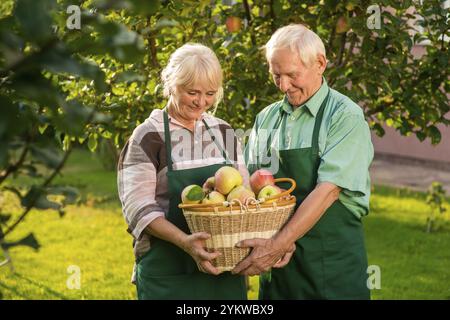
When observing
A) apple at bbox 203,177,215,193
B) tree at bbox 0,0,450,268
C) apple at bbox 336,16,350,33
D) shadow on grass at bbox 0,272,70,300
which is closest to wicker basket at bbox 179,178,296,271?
apple at bbox 203,177,215,193

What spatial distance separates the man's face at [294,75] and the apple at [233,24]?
1.33 metres

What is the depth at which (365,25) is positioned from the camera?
3916 mm

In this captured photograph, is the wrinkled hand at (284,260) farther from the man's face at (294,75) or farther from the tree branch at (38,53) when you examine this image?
the tree branch at (38,53)

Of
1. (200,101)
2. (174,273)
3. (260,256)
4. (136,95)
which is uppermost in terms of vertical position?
(200,101)

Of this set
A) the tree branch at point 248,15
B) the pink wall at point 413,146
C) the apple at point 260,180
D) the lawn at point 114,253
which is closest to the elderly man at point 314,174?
the apple at point 260,180

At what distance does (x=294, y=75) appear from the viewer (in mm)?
2701

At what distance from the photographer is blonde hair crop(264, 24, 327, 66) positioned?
2646 mm

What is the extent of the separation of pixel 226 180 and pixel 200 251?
0.24 meters

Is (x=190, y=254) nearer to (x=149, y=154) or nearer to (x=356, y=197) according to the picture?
(x=149, y=154)

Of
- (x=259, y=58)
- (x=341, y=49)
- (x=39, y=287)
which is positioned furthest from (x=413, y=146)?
(x=259, y=58)

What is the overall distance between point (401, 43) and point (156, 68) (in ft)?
4.28

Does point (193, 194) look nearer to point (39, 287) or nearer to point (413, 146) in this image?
point (39, 287)
